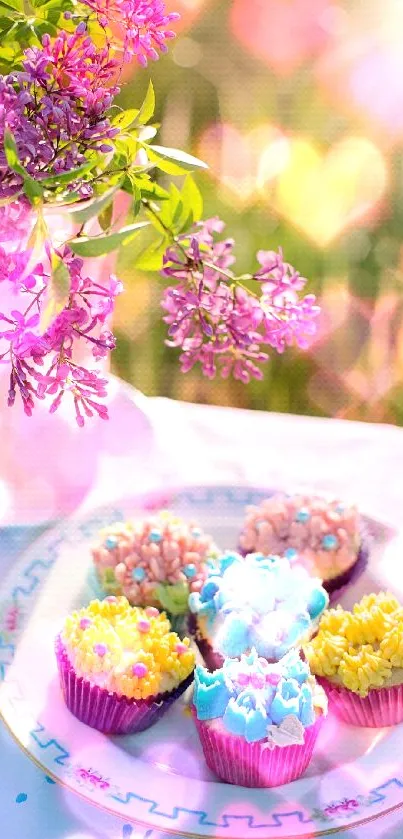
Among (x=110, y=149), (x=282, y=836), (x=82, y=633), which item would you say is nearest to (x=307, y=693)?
(x=282, y=836)

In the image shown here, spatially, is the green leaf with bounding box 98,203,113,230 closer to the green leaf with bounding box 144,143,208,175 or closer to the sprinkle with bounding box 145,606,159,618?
the green leaf with bounding box 144,143,208,175

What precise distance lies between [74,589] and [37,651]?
21 cm

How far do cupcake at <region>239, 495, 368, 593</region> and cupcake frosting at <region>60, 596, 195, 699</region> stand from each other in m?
0.37

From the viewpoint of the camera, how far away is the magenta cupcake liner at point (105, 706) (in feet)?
5.75

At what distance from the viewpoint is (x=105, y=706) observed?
175 centimetres

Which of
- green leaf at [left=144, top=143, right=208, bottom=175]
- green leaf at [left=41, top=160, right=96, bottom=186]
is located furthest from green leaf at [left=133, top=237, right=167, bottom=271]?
green leaf at [left=41, top=160, right=96, bottom=186]

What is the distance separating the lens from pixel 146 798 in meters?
1.56

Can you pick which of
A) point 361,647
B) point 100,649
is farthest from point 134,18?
point 361,647

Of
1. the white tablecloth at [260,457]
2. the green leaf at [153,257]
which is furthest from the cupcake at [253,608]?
the green leaf at [153,257]

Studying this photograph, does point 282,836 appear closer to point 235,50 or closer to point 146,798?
point 146,798

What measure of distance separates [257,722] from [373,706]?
260 millimetres

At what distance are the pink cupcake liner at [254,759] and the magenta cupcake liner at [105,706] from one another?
5.7 inches

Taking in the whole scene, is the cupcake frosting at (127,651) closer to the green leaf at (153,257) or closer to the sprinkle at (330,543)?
the sprinkle at (330,543)

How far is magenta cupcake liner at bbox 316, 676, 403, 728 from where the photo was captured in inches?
70.2
